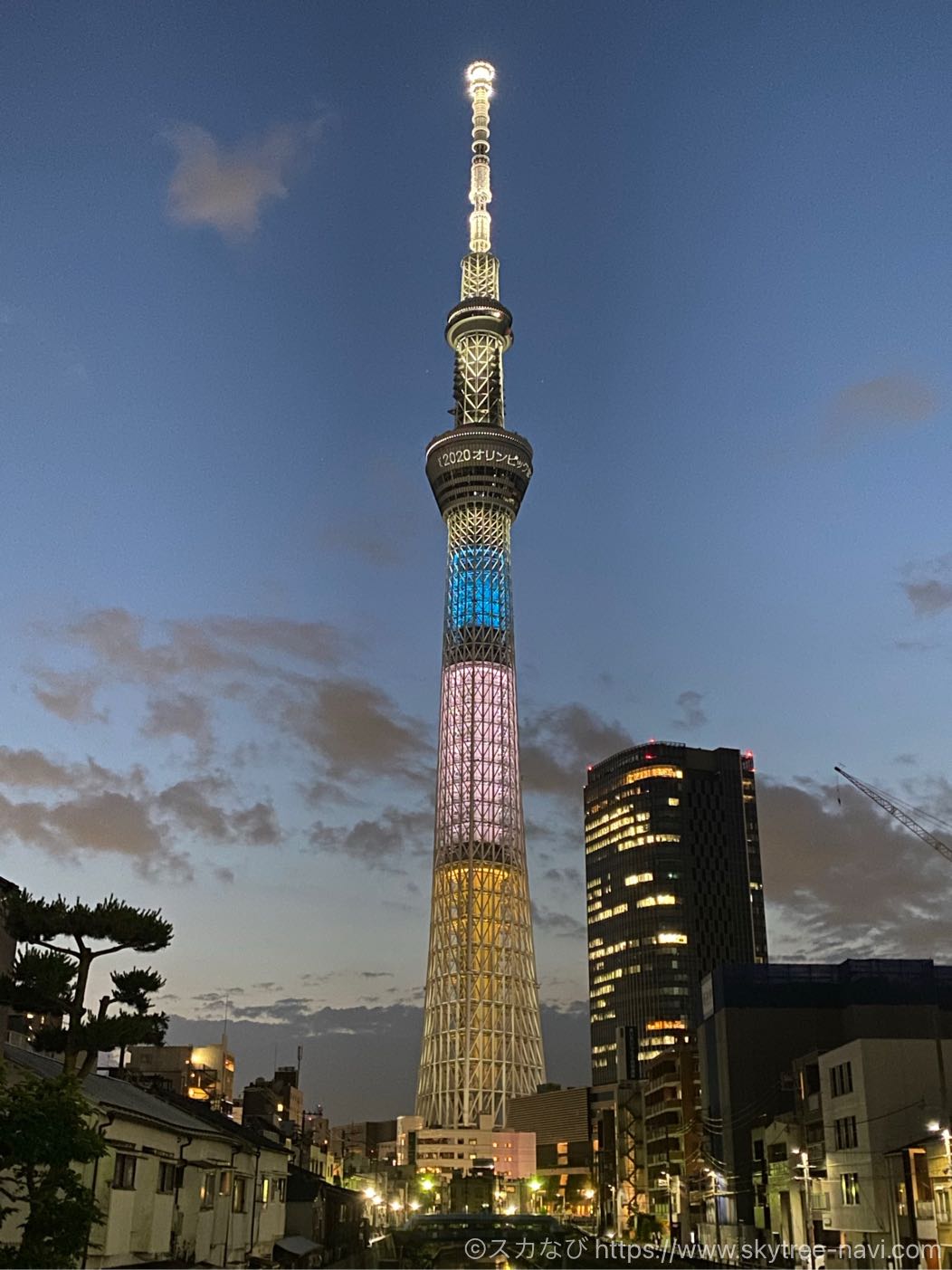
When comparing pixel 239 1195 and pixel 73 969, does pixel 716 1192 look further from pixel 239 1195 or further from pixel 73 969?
pixel 73 969

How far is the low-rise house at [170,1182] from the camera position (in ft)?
125

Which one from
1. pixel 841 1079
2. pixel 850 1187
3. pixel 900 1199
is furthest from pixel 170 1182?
pixel 841 1079

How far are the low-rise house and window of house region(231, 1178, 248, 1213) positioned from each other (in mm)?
41

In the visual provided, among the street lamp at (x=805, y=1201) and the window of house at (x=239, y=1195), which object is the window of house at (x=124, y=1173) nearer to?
the window of house at (x=239, y=1195)

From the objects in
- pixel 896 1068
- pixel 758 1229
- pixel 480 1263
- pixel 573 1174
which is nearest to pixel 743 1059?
pixel 758 1229

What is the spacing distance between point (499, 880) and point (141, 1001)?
15174cm

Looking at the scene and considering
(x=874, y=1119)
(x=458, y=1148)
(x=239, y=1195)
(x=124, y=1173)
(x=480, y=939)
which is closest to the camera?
(x=124, y=1173)

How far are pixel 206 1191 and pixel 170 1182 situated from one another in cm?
502

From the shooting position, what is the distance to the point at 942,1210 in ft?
212

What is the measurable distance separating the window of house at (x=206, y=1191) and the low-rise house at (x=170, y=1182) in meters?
0.04

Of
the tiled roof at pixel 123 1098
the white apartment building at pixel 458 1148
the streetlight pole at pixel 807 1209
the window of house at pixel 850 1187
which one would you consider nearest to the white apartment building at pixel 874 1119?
the window of house at pixel 850 1187

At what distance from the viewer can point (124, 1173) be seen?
40.1 metres

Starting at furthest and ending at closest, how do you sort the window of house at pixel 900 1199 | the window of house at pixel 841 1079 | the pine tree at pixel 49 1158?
the window of house at pixel 841 1079
the window of house at pixel 900 1199
the pine tree at pixel 49 1158

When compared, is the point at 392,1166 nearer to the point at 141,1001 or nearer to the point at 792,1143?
the point at 792,1143
